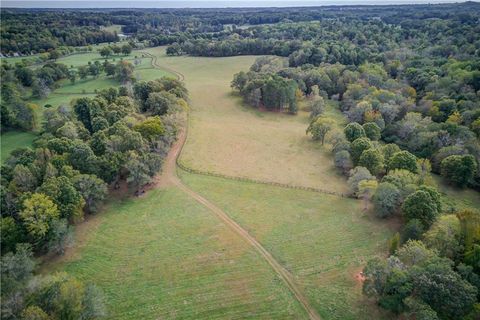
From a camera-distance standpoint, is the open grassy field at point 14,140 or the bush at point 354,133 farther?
the open grassy field at point 14,140

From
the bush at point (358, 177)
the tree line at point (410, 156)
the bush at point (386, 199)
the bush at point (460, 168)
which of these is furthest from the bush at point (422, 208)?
the bush at point (460, 168)

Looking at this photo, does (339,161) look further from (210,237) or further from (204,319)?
(204,319)

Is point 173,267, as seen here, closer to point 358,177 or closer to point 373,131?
point 358,177

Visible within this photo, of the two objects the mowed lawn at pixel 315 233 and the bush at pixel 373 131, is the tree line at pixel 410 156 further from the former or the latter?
the mowed lawn at pixel 315 233

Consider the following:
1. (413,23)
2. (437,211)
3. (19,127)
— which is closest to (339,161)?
(437,211)

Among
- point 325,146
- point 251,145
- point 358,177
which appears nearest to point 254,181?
point 251,145
